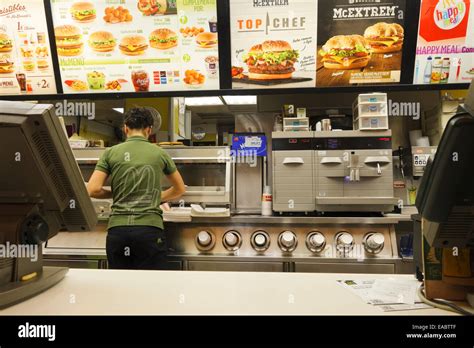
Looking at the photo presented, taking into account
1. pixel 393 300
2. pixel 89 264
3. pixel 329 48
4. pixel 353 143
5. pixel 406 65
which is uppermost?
pixel 329 48

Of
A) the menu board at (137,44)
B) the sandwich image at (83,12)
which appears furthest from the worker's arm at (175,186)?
the sandwich image at (83,12)

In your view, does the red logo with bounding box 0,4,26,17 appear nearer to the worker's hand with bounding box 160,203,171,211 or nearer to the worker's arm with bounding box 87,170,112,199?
the worker's arm with bounding box 87,170,112,199

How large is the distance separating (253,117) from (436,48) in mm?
1684

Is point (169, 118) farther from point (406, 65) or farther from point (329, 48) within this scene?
point (406, 65)

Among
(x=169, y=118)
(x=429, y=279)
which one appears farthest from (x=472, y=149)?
(x=169, y=118)

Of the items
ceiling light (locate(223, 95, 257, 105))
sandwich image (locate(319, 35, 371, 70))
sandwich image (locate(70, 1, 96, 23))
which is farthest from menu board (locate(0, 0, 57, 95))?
sandwich image (locate(319, 35, 371, 70))

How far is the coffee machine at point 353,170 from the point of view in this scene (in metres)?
2.51

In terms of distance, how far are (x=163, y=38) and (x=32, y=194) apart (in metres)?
1.79

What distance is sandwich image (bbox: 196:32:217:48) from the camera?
2.36m

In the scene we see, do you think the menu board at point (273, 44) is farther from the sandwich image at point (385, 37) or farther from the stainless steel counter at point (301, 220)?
the stainless steel counter at point (301, 220)

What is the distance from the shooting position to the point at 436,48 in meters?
2.24

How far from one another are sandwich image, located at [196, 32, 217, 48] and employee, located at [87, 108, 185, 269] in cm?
93

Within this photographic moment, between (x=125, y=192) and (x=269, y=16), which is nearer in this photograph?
(x=125, y=192)

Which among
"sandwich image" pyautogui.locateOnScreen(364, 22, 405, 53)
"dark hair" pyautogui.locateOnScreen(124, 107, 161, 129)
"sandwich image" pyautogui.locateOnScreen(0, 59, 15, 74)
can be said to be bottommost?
"dark hair" pyautogui.locateOnScreen(124, 107, 161, 129)
